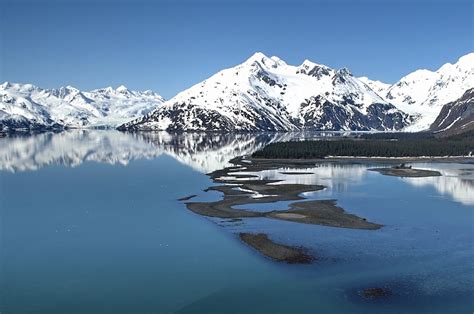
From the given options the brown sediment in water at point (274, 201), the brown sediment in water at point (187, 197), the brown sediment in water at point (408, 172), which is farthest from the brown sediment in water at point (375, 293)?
the brown sediment in water at point (408, 172)

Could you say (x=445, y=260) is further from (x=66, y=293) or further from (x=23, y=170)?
(x=23, y=170)

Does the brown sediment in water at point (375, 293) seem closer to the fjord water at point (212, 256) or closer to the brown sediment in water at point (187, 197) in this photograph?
the fjord water at point (212, 256)

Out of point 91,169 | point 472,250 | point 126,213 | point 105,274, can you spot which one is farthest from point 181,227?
point 91,169

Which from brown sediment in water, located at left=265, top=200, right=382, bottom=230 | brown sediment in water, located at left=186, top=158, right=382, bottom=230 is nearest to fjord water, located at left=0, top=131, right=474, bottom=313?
brown sediment in water, located at left=265, top=200, right=382, bottom=230

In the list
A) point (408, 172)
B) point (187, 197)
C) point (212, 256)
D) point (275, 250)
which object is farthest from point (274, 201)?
point (408, 172)

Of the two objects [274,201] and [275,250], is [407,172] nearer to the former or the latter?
[274,201]

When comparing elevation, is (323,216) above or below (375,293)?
above
